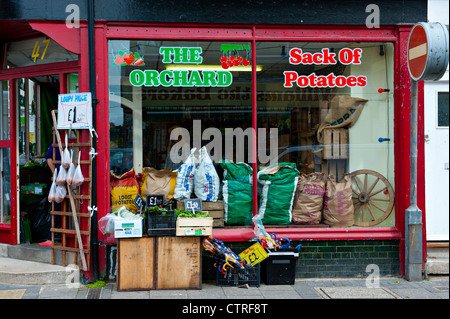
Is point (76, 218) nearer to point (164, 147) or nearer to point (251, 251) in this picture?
point (164, 147)

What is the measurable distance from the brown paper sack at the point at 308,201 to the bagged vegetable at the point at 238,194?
0.69 meters

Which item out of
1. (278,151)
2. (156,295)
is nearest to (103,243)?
(156,295)

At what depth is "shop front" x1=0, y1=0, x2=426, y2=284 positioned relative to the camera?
7078 millimetres

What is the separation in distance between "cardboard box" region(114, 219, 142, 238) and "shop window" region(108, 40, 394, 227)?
1062 millimetres

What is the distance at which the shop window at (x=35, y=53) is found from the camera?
289 inches

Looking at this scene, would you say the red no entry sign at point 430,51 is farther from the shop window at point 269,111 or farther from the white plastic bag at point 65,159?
the white plastic bag at point 65,159

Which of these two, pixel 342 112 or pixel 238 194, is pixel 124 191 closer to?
pixel 238 194

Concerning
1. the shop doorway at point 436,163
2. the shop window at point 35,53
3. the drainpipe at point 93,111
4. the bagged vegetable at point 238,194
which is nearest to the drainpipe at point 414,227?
the shop doorway at point 436,163

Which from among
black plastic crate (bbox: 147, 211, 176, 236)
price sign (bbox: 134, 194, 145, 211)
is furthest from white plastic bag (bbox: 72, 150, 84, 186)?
black plastic crate (bbox: 147, 211, 176, 236)

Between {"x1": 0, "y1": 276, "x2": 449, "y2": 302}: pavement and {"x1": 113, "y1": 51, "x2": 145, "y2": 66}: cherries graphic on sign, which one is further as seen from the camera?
{"x1": 113, "y1": 51, "x2": 145, "y2": 66}: cherries graphic on sign

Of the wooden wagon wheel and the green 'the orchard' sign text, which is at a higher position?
the green 'the orchard' sign text

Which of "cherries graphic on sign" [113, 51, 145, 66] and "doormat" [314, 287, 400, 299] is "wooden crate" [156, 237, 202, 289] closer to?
"doormat" [314, 287, 400, 299]

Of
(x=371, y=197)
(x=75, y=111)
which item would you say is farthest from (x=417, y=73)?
(x=75, y=111)

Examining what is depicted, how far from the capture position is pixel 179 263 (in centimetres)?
645
